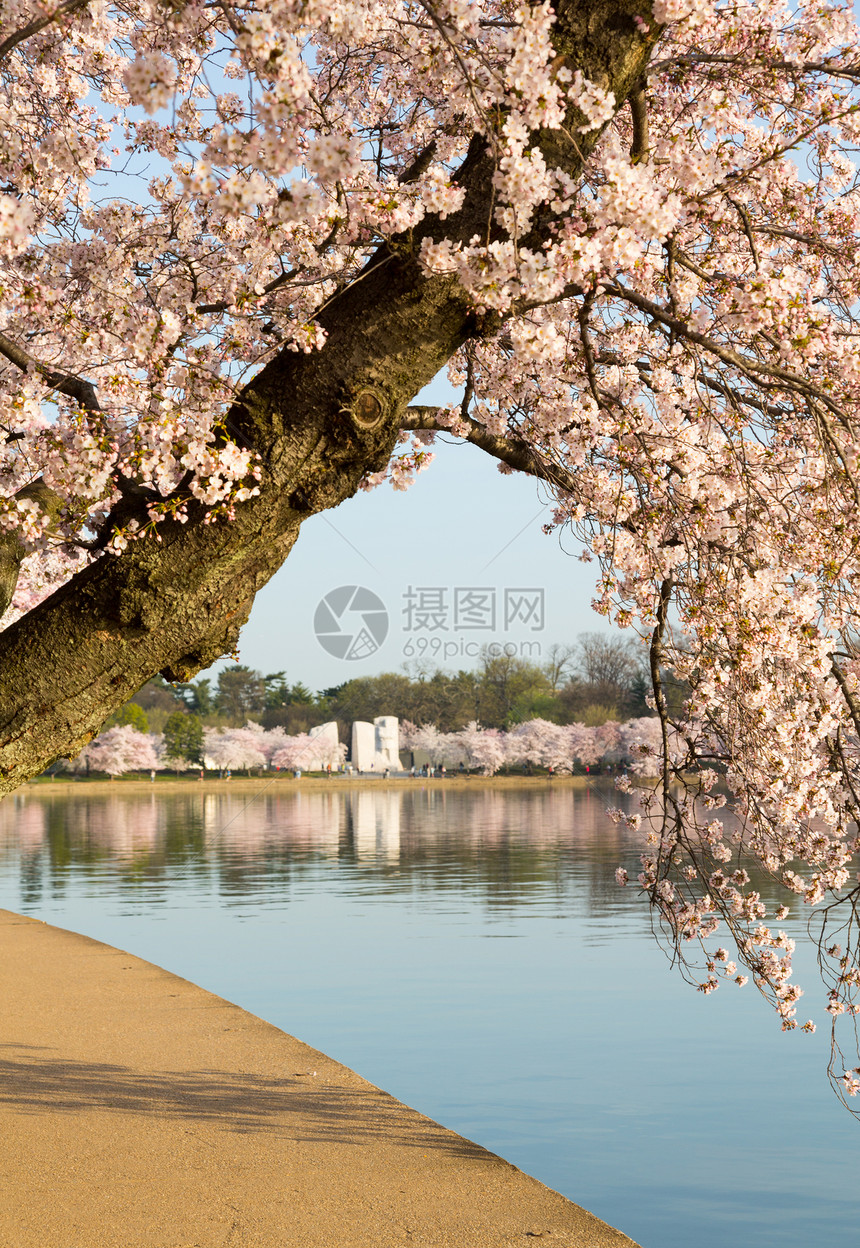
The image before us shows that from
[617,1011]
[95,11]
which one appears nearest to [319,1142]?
[95,11]

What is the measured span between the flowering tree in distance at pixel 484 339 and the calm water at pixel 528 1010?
10.6 ft

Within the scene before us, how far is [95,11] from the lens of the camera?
3430 mm

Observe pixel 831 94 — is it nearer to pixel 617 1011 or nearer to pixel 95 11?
pixel 95 11

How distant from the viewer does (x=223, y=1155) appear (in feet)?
19.2

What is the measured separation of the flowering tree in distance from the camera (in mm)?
3207

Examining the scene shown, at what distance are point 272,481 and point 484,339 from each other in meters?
A: 1.62

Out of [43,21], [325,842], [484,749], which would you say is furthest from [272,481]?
[484,749]

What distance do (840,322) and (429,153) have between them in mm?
2180

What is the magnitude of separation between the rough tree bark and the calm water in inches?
232

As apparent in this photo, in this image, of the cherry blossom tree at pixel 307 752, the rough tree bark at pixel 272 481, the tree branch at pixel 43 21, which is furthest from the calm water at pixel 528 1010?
the cherry blossom tree at pixel 307 752

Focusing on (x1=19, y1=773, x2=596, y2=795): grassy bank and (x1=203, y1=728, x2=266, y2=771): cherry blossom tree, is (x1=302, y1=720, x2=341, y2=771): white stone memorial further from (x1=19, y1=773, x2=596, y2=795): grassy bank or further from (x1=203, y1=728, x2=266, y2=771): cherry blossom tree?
(x1=19, y1=773, x2=596, y2=795): grassy bank

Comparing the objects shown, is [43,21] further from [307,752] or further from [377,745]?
[307,752]

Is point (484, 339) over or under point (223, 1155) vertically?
over

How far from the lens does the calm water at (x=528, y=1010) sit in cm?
816
